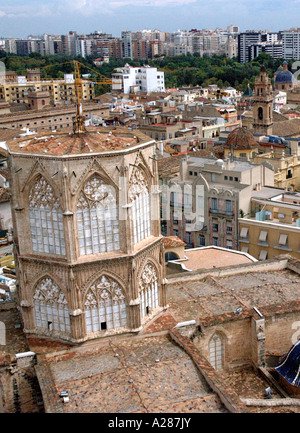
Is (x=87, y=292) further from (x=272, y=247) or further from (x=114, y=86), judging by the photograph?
(x=114, y=86)

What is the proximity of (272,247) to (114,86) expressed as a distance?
99.3 metres

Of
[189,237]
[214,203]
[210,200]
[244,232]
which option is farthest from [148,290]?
[189,237]

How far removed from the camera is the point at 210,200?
40.5m

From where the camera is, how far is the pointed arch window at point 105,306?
18.2 m

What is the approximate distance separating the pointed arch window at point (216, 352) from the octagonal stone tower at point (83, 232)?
264 centimetres

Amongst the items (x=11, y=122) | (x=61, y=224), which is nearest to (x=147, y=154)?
(x=61, y=224)

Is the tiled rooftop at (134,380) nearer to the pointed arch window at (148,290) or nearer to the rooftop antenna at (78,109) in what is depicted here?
the pointed arch window at (148,290)

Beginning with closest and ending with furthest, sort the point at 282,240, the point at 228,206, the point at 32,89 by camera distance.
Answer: the point at 282,240, the point at 228,206, the point at 32,89

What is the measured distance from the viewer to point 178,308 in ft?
69.4

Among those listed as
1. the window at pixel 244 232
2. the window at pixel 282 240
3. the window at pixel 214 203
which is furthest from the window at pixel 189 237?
the window at pixel 282 240

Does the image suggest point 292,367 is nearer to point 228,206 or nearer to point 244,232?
point 244,232

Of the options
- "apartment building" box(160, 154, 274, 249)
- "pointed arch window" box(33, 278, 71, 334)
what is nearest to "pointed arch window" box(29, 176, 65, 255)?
"pointed arch window" box(33, 278, 71, 334)

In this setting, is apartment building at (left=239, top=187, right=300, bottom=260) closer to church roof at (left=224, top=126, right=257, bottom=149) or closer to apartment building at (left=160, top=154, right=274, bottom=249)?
apartment building at (left=160, top=154, right=274, bottom=249)

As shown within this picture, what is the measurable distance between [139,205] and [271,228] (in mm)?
19357
